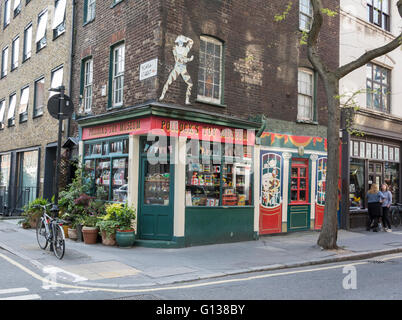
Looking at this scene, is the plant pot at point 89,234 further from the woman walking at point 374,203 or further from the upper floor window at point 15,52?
the upper floor window at point 15,52

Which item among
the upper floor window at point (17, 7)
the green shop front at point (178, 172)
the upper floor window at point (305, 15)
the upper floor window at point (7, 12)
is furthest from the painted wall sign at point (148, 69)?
the upper floor window at point (7, 12)

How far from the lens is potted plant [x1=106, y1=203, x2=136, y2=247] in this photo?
1047 cm

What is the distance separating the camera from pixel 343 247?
11.3m

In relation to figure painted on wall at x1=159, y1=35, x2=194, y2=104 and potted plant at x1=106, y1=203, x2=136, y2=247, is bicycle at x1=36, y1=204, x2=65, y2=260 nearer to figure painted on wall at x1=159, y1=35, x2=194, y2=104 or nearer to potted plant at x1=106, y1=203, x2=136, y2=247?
potted plant at x1=106, y1=203, x2=136, y2=247

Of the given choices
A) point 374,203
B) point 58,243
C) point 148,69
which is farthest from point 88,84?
point 374,203

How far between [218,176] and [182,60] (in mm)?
3478

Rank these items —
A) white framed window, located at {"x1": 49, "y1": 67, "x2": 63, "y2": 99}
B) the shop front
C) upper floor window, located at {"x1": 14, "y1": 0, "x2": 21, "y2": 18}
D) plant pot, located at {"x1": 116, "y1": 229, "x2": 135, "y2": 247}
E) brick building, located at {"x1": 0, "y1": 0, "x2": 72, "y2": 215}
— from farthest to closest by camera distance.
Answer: upper floor window, located at {"x1": 14, "y1": 0, "x2": 21, "y2": 18}
brick building, located at {"x1": 0, "y1": 0, "x2": 72, "y2": 215}
white framed window, located at {"x1": 49, "y1": 67, "x2": 63, "y2": 99}
the shop front
plant pot, located at {"x1": 116, "y1": 229, "x2": 135, "y2": 247}

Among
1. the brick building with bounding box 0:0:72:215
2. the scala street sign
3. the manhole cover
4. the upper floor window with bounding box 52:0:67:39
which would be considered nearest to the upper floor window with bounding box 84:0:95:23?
the brick building with bounding box 0:0:72:215

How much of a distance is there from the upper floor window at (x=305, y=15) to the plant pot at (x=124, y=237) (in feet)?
31.9

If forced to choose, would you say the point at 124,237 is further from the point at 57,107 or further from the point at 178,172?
the point at 57,107

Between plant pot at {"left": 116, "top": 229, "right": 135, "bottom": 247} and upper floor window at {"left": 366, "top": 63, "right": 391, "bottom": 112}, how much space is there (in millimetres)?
11920

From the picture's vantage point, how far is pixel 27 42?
20.6m
